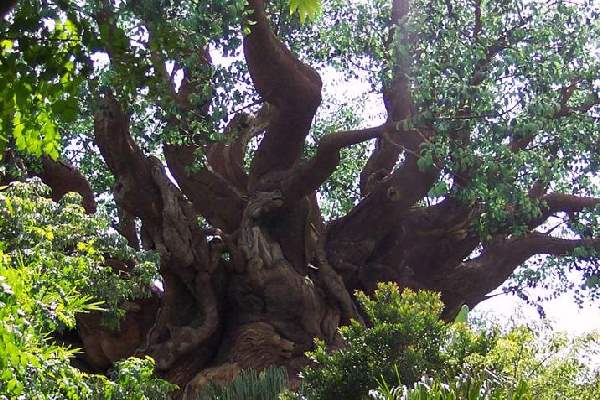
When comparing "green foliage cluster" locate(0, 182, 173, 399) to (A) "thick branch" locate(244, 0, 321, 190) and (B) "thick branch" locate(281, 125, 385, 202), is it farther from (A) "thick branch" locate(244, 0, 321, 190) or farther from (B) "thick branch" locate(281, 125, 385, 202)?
(A) "thick branch" locate(244, 0, 321, 190)

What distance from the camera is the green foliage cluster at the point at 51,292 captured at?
165 inches

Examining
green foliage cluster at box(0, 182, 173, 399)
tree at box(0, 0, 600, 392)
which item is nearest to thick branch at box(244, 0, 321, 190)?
tree at box(0, 0, 600, 392)

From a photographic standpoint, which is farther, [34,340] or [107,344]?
[107,344]

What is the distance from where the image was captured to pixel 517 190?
9.84 metres

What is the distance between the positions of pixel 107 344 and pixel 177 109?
3.72m

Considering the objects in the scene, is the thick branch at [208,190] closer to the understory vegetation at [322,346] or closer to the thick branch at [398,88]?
the thick branch at [398,88]

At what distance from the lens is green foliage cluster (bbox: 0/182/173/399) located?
4188 mm

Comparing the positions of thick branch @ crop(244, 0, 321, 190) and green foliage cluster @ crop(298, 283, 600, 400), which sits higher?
thick branch @ crop(244, 0, 321, 190)

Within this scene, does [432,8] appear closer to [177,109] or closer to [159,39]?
[177,109]

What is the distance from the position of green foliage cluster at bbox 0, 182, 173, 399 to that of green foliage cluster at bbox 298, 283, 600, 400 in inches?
64.6

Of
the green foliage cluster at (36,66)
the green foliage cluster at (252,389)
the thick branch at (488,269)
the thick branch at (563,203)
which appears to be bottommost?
the green foliage cluster at (36,66)

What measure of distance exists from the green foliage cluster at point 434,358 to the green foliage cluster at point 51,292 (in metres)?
1.64

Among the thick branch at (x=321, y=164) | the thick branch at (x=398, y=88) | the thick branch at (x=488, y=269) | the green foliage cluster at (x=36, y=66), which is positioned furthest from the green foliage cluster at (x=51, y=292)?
the thick branch at (x=488, y=269)

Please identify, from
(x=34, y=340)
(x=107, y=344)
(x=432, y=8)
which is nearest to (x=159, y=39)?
(x=34, y=340)
